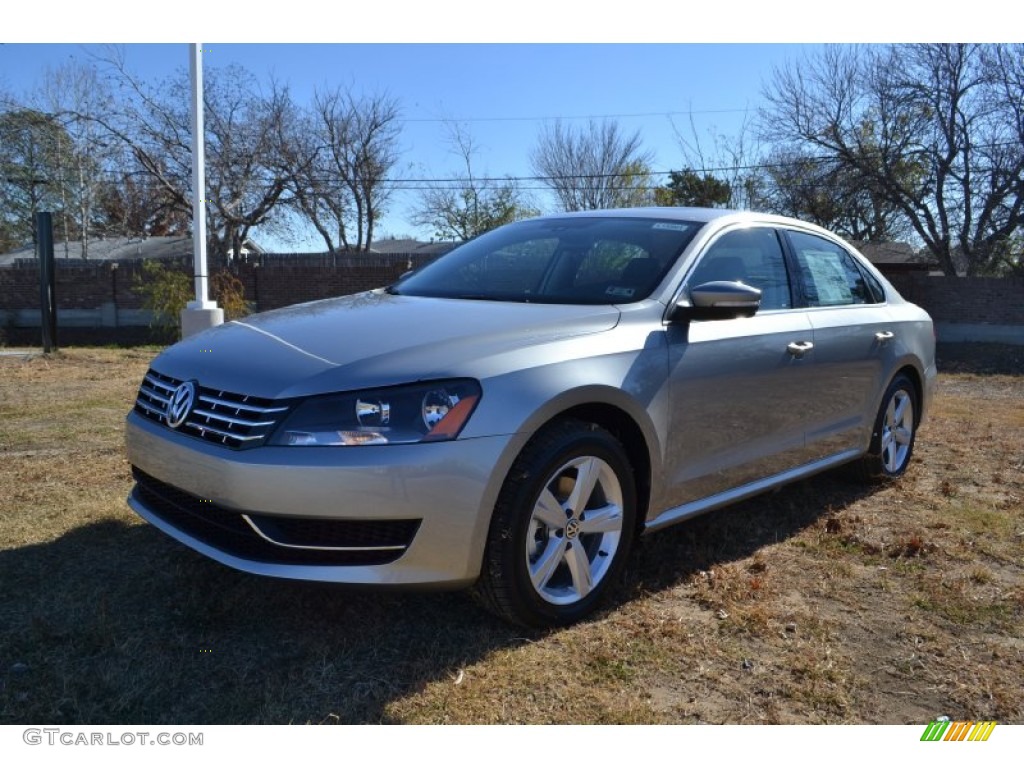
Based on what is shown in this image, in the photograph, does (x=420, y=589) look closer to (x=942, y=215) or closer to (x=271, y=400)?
(x=271, y=400)

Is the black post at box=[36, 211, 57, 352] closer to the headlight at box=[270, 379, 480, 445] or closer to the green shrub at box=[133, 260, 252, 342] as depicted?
the green shrub at box=[133, 260, 252, 342]

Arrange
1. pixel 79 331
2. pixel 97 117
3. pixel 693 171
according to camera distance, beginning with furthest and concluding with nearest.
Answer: pixel 97 117, pixel 693 171, pixel 79 331

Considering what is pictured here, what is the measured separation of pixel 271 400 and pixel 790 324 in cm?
257

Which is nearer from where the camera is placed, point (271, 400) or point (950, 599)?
point (271, 400)

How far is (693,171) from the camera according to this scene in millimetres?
22828

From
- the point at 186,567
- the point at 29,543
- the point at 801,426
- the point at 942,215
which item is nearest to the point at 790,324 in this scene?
the point at 801,426

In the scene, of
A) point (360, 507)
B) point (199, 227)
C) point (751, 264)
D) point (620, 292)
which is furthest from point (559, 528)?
point (199, 227)

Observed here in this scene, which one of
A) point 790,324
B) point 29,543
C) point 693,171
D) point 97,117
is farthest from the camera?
point 97,117

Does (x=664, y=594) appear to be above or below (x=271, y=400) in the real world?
below

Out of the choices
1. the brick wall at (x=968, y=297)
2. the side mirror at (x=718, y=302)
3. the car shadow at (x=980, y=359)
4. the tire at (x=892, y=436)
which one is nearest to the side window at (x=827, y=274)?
the tire at (x=892, y=436)

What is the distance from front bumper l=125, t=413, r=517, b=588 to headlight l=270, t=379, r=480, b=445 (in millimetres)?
34

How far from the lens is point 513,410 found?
2.80 m
